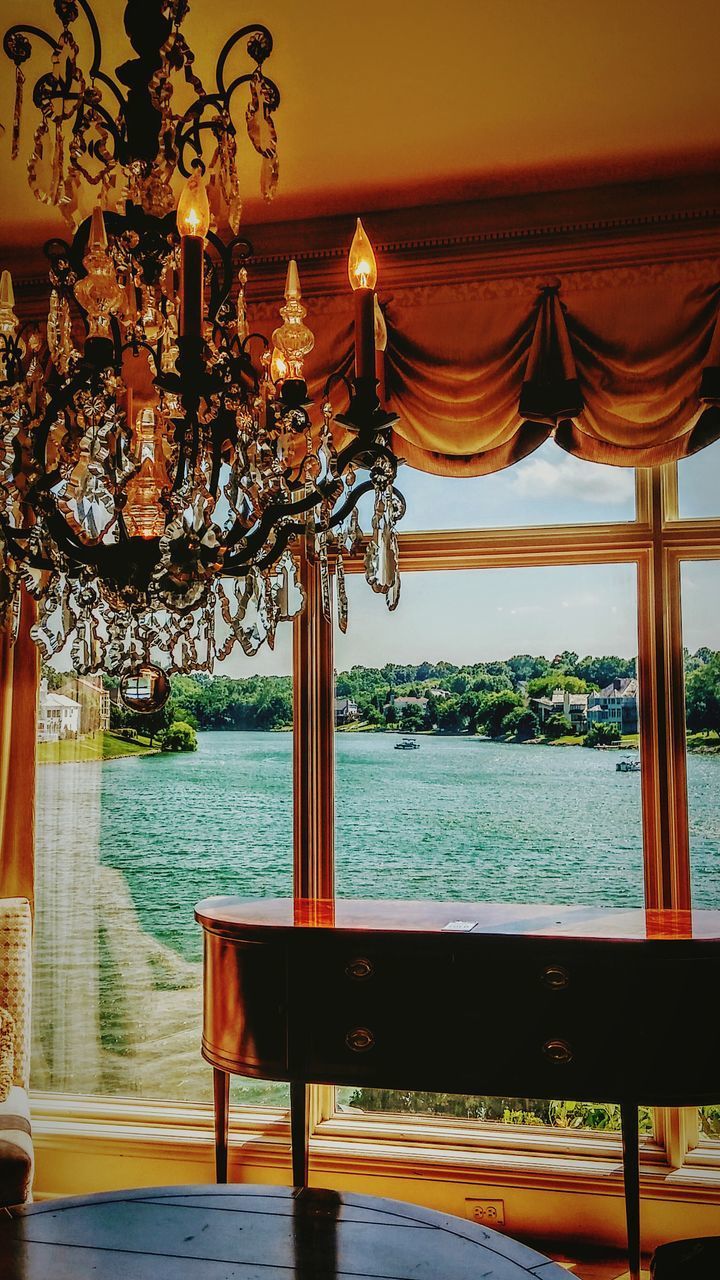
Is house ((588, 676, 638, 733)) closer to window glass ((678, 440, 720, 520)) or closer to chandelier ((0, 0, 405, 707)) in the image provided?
window glass ((678, 440, 720, 520))

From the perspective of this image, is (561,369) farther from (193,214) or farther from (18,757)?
(18,757)

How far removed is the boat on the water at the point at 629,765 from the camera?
2.72 meters

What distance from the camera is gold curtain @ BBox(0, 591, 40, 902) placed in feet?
9.55

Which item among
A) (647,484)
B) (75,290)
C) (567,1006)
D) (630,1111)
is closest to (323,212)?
(647,484)

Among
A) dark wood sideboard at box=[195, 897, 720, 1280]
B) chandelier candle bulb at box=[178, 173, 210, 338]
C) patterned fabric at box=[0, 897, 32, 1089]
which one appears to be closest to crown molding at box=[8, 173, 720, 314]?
chandelier candle bulb at box=[178, 173, 210, 338]

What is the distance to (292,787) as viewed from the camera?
2.91 m

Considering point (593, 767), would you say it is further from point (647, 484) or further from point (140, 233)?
point (140, 233)

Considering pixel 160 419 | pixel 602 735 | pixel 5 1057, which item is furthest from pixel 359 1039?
pixel 160 419

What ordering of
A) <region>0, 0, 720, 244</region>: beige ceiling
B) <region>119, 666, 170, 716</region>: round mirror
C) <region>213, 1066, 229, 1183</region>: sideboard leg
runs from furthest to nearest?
1. <region>213, 1066, 229, 1183</region>: sideboard leg
2. <region>0, 0, 720, 244</region>: beige ceiling
3. <region>119, 666, 170, 716</region>: round mirror

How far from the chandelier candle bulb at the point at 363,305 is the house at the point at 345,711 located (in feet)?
5.33

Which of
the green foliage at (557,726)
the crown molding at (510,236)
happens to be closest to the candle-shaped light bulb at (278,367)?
the crown molding at (510,236)

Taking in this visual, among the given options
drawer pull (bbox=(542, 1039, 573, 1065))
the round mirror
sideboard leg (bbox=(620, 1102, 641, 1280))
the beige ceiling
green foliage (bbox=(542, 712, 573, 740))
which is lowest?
sideboard leg (bbox=(620, 1102, 641, 1280))

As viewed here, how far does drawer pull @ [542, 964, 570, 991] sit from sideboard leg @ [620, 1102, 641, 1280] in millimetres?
325

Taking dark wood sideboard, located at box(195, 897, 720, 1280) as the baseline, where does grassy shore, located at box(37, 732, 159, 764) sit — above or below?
above
